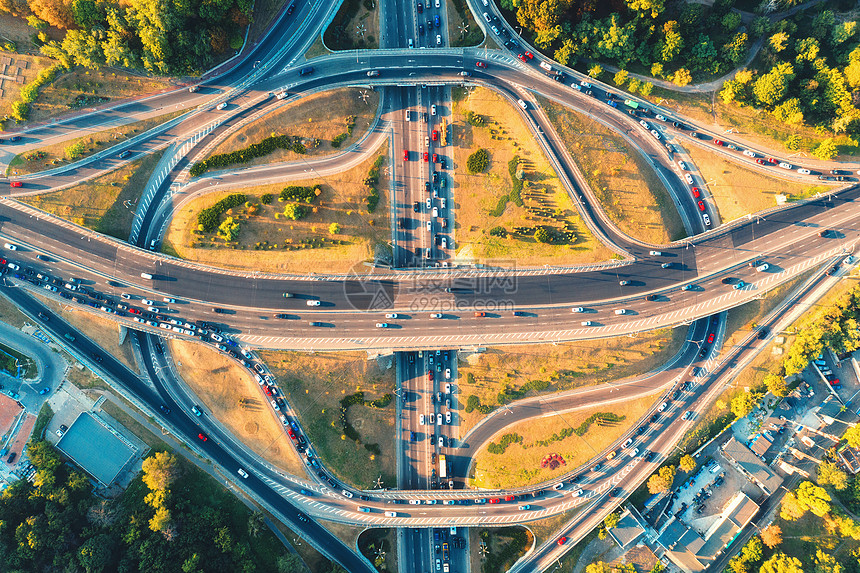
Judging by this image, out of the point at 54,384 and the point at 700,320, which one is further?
the point at 700,320

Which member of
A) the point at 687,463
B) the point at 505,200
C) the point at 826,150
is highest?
the point at 505,200

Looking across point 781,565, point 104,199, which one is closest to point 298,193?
point 104,199

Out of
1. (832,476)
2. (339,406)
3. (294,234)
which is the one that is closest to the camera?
(294,234)

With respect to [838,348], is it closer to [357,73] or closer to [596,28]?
[596,28]

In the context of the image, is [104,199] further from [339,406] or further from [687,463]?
[687,463]

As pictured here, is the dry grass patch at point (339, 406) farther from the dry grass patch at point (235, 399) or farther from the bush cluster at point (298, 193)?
the bush cluster at point (298, 193)

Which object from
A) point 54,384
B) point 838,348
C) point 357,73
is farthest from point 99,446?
point 838,348

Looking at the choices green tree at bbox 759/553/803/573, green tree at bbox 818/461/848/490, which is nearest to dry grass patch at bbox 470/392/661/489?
green tree at bbox 759/553/803/573

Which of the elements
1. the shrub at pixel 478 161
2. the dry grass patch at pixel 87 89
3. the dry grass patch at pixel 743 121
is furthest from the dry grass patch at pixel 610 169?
the dry grass patch at pixel 87 89
